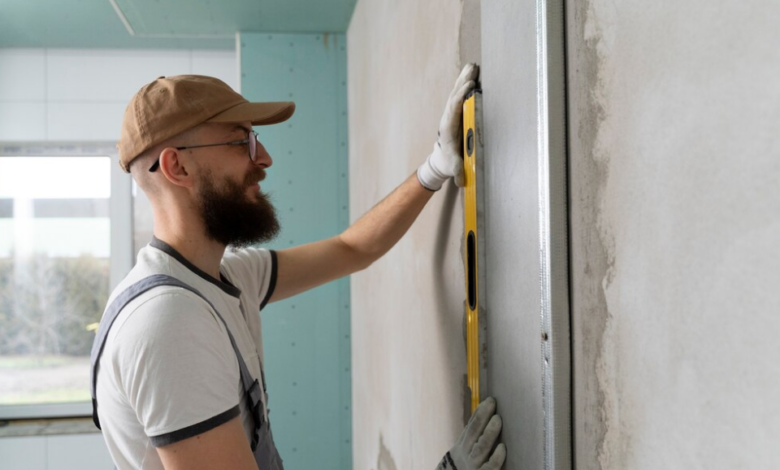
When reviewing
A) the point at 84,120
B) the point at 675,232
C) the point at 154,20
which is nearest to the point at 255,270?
the point at 675,232

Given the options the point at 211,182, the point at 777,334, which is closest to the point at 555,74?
the point at 777,334

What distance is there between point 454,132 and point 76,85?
4206 millimetres

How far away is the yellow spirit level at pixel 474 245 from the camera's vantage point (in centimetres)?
112

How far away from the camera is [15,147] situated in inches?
179

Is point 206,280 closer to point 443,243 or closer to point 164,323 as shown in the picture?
point 164,323

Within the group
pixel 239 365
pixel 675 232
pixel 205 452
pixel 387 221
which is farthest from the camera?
pixel 387 221

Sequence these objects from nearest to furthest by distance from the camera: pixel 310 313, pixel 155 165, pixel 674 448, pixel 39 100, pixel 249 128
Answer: pixel 674 448 < pixel 155 165 < pixel 249 128 < pixel 310 313 < pixel 39 100

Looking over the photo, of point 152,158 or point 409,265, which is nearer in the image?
point 152,158

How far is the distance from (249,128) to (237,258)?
15.6 inches

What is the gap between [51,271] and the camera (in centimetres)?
454

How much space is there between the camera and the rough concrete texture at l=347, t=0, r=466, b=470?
4.46 feet

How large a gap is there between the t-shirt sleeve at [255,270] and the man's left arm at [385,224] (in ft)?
0.09

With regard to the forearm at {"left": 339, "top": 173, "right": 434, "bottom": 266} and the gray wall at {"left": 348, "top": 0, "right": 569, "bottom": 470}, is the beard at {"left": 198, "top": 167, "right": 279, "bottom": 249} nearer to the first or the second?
the forearm at {"left": 339, "top": 173, "right": 434, "bottom": 266}

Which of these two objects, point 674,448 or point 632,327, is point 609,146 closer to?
point 632,327
